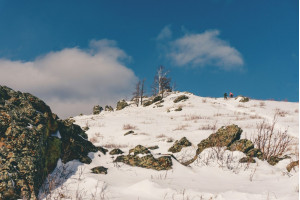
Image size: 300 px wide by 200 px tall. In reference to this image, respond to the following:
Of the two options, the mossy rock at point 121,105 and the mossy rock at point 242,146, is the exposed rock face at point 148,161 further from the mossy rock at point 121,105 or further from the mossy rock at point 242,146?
the mossy rock at point 121,105

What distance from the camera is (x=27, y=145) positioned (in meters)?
3.82

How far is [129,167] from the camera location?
510 cm

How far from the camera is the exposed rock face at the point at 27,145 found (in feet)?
11.1

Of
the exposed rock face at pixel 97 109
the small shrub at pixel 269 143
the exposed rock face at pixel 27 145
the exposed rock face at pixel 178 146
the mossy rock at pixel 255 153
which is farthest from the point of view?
the exposed rock face at pixel 97 109

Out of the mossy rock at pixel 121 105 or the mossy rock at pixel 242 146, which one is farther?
the mossy rock at pixel 121 105

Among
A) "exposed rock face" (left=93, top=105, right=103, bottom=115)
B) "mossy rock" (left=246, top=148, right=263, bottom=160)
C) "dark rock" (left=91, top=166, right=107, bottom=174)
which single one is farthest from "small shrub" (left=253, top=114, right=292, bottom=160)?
"exposed rock face" (left=93, top=105, right=103, bottom=115)

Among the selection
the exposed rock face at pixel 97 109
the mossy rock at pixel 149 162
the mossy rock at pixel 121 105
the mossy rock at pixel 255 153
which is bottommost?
the mossy rock at pixel 149 162

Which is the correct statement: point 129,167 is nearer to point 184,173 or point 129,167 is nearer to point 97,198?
point 184,173

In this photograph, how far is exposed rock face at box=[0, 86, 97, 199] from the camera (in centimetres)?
337

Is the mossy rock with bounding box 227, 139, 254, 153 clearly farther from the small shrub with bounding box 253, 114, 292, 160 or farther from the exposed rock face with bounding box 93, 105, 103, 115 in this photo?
the exposed rock face with bounding box 93, 105, 103, 115

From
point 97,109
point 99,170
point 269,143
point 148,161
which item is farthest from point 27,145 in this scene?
point 97,109

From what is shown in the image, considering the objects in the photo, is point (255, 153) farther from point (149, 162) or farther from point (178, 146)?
point (149, 162)

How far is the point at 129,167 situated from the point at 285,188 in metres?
2.84

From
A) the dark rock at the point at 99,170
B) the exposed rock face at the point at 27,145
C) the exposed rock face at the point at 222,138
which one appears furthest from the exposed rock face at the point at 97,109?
the dark rock at the point at 99,170
